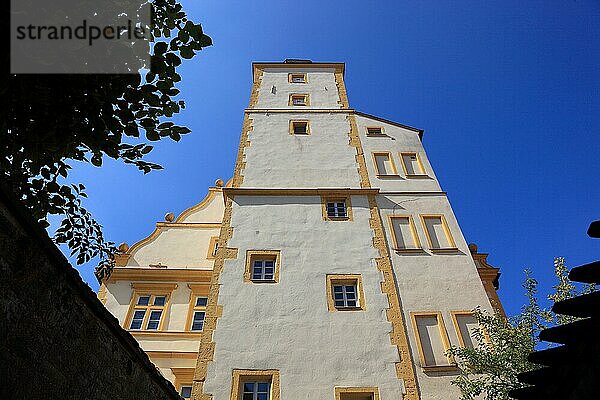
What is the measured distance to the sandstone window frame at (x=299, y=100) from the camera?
877 inches

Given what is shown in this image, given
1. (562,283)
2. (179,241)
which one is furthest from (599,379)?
(179,241)

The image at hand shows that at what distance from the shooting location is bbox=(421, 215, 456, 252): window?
1506 cm

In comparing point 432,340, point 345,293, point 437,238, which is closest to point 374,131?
point 437,238

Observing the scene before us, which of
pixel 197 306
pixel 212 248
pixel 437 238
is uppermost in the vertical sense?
pixel 212 248

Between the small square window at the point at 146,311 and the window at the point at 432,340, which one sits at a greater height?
the small square window at the point at 146,311

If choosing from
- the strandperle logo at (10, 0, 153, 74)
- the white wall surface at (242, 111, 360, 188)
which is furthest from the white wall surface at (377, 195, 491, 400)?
the strandperle logo at (10, 0, 153, 74)

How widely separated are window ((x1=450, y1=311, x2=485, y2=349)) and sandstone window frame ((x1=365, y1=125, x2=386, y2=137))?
33.6 ft

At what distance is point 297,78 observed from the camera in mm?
24641

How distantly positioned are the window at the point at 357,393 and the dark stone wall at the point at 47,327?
7786 millimetres

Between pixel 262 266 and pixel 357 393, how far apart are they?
16.9 feet

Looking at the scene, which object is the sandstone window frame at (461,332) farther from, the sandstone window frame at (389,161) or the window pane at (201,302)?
the window pane at (201,302)

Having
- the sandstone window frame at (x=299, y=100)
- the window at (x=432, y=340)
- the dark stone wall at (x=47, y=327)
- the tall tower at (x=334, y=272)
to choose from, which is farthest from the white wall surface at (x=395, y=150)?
the dark stone wall at (x=47, y=327)

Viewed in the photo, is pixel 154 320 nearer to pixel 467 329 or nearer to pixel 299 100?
pixel 467 329

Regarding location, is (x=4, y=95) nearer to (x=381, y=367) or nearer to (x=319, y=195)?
(x=381, y=367)
